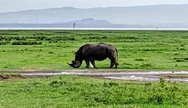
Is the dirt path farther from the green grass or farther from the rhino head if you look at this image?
the green grass

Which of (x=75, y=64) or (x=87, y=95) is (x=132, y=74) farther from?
(x=87, y=95)

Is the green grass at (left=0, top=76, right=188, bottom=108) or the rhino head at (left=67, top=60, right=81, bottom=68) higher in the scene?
the green grass at (left=0, top=76, right=188, bottom=108)

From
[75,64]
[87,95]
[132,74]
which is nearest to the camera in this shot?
[87,95]

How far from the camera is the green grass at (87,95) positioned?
18.6 m

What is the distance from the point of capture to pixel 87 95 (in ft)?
68.4

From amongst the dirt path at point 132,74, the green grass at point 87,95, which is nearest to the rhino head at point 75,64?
the dirt path at point 132,74

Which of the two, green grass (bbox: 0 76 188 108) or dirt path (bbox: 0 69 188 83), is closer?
green grass (bbox: 0 76 188 108)

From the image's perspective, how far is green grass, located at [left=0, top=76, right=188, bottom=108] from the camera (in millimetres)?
18562

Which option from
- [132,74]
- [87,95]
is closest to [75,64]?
[132,74]

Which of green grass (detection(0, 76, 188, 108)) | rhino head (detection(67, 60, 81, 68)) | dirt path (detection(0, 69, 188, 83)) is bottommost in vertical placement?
rhino head (detection(67, 60, 81, 68))

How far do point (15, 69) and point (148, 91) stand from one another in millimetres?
15108

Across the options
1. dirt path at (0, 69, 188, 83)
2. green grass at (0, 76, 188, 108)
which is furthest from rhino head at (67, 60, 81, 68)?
green grass at (0, 76, 188, 108)

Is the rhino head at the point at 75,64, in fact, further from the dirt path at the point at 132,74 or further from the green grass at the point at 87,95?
the green grass at the point at 87,95

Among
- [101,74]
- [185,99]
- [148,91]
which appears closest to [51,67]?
[101,74]
